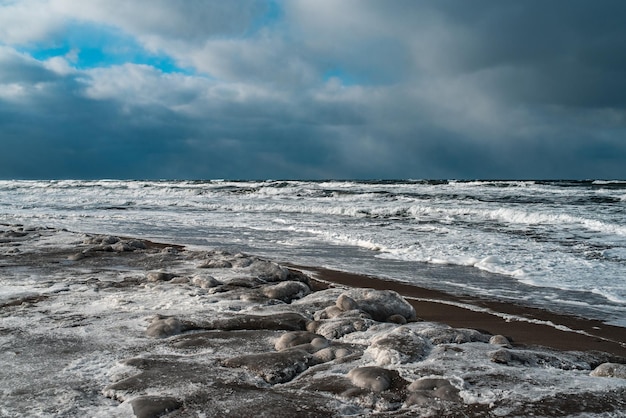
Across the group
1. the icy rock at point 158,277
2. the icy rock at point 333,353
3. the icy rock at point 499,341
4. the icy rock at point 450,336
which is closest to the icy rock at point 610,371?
the icy rock at point 499,341

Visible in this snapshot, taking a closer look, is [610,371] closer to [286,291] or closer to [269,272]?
[286,291]

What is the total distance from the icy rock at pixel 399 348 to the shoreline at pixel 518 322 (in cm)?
110

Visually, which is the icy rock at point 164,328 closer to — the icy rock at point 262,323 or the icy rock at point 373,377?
the icy rock at point 262,323

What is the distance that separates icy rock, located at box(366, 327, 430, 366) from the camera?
139 inches

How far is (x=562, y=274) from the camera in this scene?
26.4 ft

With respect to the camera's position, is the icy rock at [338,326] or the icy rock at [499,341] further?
the icy rock at [338,326]

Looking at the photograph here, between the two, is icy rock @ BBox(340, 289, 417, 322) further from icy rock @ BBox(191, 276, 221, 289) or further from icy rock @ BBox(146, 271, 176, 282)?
icy rock @ BBox(146, 271, 176, 282)

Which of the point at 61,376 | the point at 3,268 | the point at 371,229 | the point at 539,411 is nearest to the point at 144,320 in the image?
the point at 61,376

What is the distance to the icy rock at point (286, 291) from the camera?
18.9 ft

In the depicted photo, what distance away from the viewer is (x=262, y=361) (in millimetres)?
3594

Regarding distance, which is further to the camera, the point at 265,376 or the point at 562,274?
the point at 562,274

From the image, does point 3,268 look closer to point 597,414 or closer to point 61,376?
point 61,376

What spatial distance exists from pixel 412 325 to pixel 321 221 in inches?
514

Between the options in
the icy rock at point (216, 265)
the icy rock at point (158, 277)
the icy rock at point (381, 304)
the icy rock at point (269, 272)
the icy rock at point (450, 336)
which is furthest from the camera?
the icy rock at point (216, 265)
